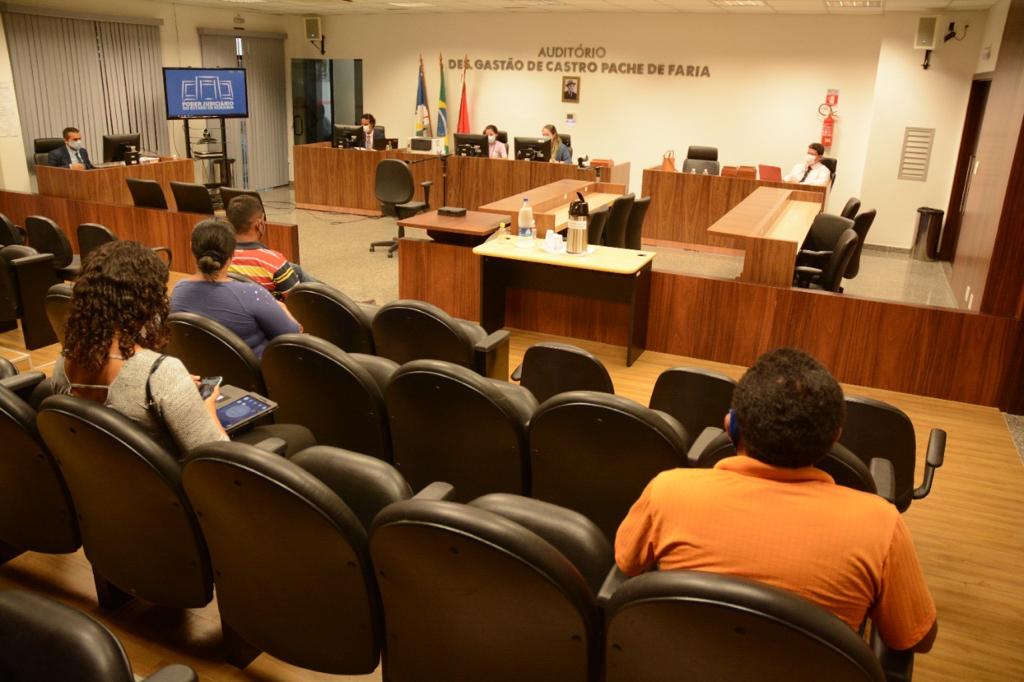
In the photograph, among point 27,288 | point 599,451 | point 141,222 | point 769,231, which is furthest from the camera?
point 141,222

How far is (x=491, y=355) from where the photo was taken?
11.4 ft

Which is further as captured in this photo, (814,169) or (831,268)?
(814,169)

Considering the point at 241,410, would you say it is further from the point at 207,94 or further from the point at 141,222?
the point at 207,94


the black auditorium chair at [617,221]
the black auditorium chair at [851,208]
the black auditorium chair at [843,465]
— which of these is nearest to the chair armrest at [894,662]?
the black auditorium chair at [843,465]

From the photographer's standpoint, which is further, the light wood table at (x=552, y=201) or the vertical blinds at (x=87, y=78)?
the vertical blinds at (x=87, y=78)

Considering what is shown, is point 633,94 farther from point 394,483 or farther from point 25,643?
point 25,643

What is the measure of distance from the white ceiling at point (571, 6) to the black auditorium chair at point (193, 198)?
17.1 feet

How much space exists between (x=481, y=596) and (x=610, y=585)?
257 mm

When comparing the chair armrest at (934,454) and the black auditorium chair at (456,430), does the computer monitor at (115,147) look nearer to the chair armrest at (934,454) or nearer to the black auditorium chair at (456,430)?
the black auditorium chair at (456,430)

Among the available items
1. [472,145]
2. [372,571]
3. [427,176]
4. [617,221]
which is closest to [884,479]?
[372,571]

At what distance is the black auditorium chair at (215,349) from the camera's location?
288 cm

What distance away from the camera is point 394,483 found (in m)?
1.96

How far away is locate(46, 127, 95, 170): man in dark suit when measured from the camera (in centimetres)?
845

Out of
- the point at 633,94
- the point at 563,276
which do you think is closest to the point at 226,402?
the point at 563,276
